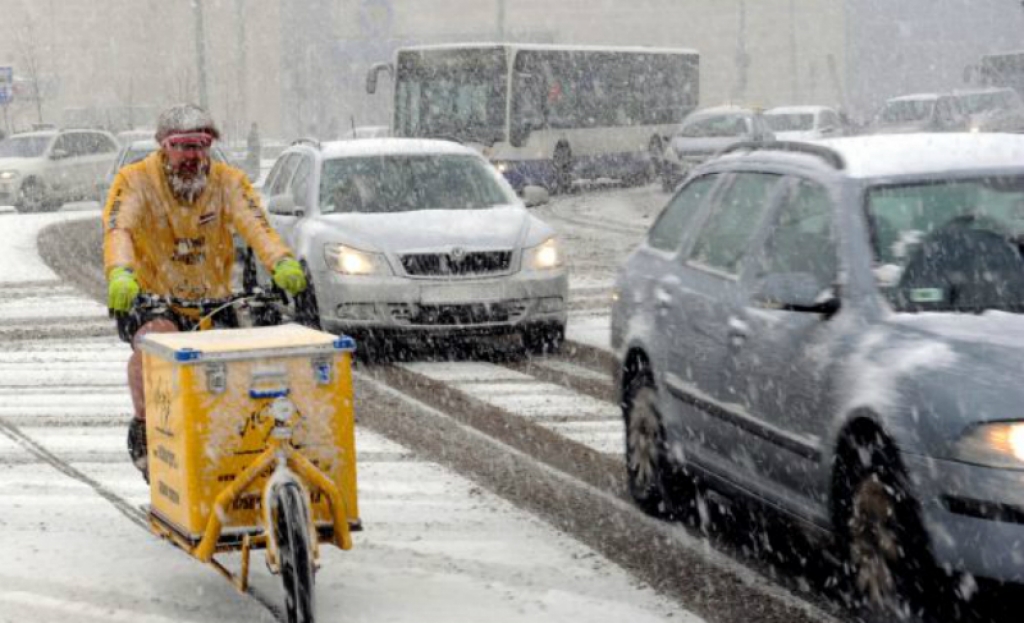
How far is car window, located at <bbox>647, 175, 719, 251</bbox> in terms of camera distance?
26.5ft

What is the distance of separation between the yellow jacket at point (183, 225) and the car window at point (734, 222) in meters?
1.70

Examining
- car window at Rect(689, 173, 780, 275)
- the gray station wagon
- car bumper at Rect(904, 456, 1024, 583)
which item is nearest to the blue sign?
the gray station wagon

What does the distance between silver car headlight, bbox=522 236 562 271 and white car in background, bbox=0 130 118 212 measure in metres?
26.7

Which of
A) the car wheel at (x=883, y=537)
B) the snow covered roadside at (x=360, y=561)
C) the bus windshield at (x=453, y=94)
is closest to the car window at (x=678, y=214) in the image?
the snow covered roadside at (x=360, y=561)

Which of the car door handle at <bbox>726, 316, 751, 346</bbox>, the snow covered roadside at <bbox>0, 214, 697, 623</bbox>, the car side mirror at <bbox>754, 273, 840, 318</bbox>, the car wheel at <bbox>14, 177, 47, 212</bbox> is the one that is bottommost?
the car wheel at <bbox>14, 177, 47, 212</bbox>

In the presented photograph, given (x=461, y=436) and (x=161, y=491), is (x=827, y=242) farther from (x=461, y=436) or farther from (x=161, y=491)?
(x=461, y=436)

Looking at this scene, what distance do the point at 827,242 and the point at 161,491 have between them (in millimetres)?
2354

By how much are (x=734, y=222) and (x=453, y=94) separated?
29.0m

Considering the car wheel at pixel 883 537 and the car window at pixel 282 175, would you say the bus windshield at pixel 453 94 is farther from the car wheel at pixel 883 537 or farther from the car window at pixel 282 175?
the car wheel at pixel 883 537

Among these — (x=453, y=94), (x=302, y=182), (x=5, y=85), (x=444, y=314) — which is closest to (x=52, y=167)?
(x=453, y=94)

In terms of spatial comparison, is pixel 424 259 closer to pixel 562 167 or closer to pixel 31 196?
pixel 562 167

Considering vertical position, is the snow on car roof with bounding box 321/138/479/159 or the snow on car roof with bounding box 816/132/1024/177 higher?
the snow on car roof with bounding box 816/132/1024/177

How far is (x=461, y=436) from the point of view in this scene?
10.2 m

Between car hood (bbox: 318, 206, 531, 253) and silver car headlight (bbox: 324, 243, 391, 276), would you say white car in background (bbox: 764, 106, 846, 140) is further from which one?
silver car headlight (bbox: 324, 243, 391, 276)
